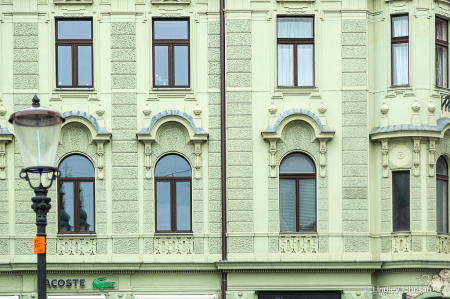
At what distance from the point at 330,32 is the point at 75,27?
25.5 ft

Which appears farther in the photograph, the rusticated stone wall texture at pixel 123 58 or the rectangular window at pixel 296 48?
the rectangular window at pixel 296 48

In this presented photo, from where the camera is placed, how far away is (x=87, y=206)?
25.3 meters

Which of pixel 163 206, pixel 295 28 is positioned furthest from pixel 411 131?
pixel 163 206

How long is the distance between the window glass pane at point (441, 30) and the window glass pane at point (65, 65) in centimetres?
1133

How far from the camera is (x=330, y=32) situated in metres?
25.5

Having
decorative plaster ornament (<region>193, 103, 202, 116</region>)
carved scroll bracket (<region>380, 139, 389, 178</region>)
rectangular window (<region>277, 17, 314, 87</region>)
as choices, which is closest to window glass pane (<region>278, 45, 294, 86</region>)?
rectangular window (<region>277, 17, 314, 87</region>)

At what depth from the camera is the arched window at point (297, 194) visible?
25234mm

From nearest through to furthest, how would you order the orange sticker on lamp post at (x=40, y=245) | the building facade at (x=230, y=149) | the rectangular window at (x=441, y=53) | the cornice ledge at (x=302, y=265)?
the orange sticker on lamp post at (x=40, y=245) < the cornice ledge at (x=302, y=265) < the building facade at (x=230, y=149) < the rectangular window at (x=441, y=53)

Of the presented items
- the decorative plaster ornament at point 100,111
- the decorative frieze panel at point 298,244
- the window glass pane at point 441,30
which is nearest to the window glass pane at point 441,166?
the window glass pane at point 441,30

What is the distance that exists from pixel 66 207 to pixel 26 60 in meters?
4.60

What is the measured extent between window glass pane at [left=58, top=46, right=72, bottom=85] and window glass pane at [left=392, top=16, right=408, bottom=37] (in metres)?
9.91

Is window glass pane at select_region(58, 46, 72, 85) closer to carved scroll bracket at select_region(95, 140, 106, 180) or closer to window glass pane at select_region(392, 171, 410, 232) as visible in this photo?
carved scroll bracket at select_region(95, 140, 106, 180)

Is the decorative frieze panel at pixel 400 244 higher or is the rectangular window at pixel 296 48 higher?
the rectangular window at pixel 296 48

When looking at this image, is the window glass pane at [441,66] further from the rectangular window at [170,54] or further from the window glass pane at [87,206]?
the window glass pane at [87,206]
